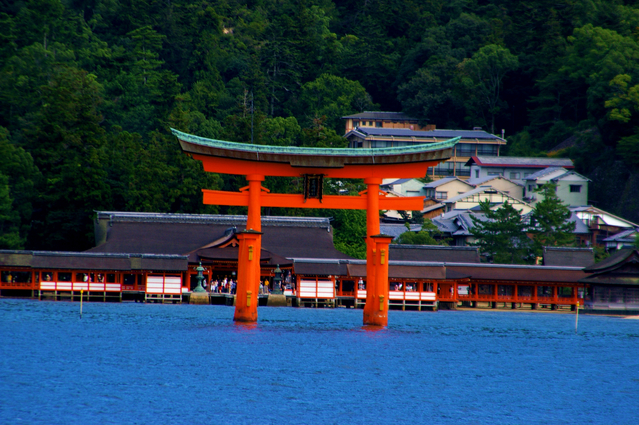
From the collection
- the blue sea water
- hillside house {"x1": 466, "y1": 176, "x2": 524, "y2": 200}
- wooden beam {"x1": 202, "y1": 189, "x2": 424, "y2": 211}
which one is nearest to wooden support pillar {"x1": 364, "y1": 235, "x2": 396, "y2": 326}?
the blue sea water

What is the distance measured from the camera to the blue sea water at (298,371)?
20531 mm

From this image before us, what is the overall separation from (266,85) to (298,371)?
65.2m

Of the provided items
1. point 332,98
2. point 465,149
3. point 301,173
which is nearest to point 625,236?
point 465,149

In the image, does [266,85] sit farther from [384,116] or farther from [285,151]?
[285,151]

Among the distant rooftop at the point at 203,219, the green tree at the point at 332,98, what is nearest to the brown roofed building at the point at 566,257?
the distant rooftop at the point at 203,219

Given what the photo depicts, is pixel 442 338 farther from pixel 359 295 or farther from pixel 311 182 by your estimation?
pixel 359 295

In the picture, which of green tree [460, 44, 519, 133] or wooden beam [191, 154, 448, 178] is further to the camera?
green tree [460, 44, 519, 133]

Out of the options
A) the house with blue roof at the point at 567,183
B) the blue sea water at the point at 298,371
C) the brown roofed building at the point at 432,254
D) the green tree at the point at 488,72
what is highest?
the green tree at the point at 488,72

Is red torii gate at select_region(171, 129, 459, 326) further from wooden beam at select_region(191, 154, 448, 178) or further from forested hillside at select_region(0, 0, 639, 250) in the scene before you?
forested hillside at select_region(0, 0, 639, 250)

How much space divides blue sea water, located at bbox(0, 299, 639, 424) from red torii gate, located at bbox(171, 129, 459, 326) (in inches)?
74.2

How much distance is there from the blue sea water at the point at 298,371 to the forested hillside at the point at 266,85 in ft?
65.4

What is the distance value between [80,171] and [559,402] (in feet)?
135

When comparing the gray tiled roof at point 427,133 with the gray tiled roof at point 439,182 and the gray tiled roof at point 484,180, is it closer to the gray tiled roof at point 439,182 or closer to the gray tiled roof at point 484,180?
the gray tiled roof at point 439,182

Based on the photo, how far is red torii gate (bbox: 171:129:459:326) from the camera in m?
32.2
